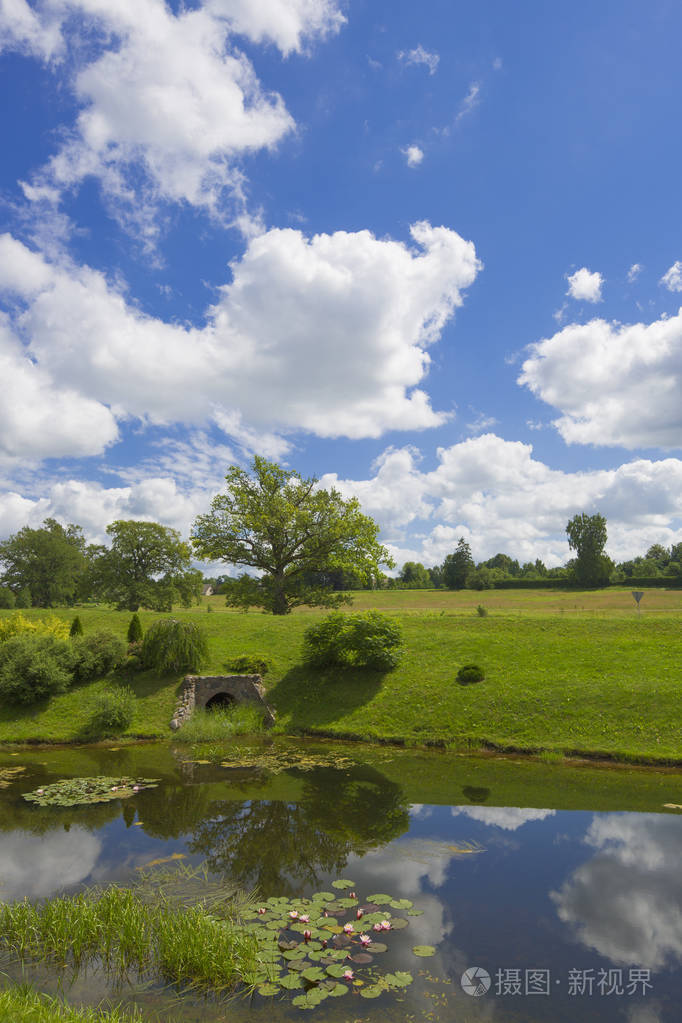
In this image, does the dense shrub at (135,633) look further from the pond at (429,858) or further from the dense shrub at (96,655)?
the pond at (429,858)

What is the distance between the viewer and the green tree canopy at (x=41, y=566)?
70.8m

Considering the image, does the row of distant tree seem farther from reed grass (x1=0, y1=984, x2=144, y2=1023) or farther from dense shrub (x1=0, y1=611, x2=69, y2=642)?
reed grass (x1=0, y1=984, x2=144, y2=1023)

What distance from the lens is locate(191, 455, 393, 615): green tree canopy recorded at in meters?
44.6

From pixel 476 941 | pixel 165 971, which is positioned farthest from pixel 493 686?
pixel 165 971

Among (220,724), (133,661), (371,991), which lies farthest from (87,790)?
(371,991)

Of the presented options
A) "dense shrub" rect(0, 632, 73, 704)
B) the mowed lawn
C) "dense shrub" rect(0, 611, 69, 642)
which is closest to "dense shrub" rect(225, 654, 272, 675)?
the mowed lawn

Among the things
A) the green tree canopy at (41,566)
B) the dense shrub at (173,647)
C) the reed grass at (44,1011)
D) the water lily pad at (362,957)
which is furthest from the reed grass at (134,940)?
the green tree canopy at (41,566)

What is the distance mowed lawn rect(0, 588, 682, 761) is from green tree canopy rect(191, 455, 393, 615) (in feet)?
31.9

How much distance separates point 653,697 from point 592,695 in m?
2.38

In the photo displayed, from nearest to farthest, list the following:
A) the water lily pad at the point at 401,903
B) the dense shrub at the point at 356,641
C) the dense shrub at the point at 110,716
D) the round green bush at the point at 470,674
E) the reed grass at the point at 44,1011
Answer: the reed grass at the point at 44,1011 → the water lily pad at the point at 401,903 → the dense shrub at the point at 110,716 → the round green bush at the point at 470,674 → the dense shrub at the point at 356,641

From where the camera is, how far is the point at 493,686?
27.1 meters

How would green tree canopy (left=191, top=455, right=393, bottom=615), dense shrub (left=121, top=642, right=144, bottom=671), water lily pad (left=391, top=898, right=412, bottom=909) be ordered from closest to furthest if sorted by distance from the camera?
water lily pad (left=391, top=898, right=412, bottom=909) → dense shrub (left=121, top=642, right=144, bottom=671) → green tree canopy (left=191, top=455, right=393, bottom=615)

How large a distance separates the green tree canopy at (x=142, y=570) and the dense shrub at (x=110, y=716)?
32.5m

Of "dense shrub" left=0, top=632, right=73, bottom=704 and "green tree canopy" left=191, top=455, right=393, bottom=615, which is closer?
"dense shrub" left=0, top=632, right=73, bottom=704
